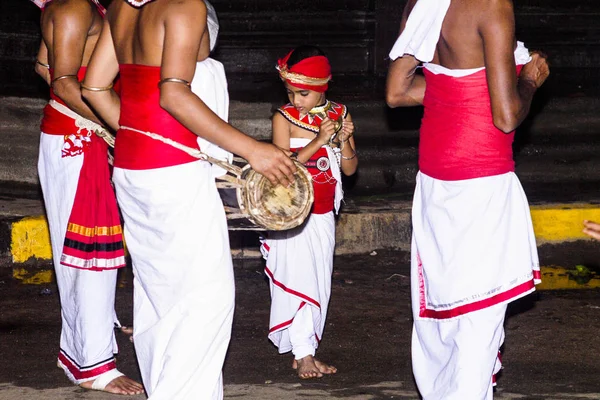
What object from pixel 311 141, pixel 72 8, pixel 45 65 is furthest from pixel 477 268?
pixel 45 65

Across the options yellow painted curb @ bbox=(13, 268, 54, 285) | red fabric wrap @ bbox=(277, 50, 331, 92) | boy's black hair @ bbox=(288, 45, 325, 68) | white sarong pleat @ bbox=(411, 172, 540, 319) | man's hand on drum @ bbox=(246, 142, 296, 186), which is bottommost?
yellow painted curb @ bbox=(13, 268, 54, 285)

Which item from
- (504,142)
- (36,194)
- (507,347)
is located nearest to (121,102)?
(504,142)

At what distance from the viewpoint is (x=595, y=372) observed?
5.35 metres

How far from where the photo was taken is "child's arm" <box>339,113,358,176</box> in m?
5.36

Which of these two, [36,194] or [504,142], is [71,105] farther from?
[36,194]

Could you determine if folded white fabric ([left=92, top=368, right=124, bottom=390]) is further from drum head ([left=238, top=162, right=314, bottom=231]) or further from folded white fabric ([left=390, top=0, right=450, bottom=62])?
folded white fabric ([left=390, top=0, right=450, bottom=62])

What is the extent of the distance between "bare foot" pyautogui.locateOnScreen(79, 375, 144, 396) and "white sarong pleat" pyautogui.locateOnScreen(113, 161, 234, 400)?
108 cm

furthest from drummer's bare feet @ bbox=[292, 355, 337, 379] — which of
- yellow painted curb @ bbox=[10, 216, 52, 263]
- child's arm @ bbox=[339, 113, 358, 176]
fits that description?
yellow painted curb @ bbox=[10, 216, 52, 263]

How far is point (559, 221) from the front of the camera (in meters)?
8.43

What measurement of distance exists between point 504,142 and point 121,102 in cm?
153

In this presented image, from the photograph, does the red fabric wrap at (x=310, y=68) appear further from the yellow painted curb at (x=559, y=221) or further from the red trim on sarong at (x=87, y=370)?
the yellow painted curb at (x=559, y=221)

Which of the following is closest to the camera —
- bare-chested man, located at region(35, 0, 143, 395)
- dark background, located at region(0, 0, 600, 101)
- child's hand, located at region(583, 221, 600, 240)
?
child's hand, located at region(583, 221, 600, 240)

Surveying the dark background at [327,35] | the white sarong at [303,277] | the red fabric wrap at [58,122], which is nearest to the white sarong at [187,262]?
the red fabric wrap at [58,122]

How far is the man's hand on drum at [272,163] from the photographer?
379cm
